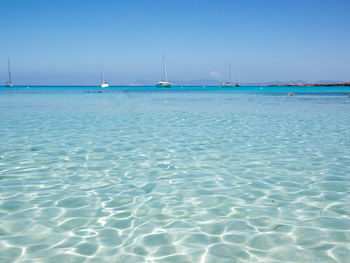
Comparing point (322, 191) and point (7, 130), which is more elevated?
point (7, 130)

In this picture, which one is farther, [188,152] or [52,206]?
[188,152]

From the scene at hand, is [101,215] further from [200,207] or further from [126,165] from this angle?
[126,165]

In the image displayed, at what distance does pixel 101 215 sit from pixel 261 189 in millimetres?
2800

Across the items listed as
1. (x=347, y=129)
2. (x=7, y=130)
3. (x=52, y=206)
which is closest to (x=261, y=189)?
(x=52, y=206)

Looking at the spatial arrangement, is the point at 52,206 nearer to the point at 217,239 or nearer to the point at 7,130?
the point at 217,239

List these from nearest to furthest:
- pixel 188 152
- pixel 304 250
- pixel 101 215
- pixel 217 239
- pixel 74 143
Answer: pixel 304 250
pixel 217 239
pixel 101 215
pixel 188 152
pixel 74 143

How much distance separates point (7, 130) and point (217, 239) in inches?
423

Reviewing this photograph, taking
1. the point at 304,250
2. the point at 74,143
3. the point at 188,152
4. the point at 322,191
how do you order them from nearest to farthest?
the point at 304,250, the point at 322,191, the point at 188,152, the point at 74,143

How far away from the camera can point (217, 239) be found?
366 centimetres

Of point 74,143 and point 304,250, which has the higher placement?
point 74,143

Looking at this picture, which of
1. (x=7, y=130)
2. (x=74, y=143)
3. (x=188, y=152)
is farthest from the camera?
(x=7, y=130)

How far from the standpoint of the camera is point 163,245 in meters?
3.54

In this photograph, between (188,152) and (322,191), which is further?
(188,152)

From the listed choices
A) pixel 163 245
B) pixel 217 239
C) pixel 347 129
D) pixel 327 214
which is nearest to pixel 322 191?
pixel 327 214
